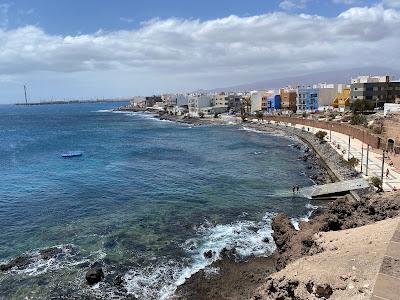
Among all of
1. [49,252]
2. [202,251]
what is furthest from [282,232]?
[49,252]

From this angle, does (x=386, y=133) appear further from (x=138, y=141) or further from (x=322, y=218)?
(x=138, y=141)

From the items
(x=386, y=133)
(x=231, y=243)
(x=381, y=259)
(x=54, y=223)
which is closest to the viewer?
(x=381, y=259)

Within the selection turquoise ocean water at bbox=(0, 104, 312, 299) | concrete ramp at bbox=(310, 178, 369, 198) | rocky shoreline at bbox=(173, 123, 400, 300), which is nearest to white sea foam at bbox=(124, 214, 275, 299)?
turquoise ocean water at bbox=(0, 104, 312, 299)

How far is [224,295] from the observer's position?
21156mm

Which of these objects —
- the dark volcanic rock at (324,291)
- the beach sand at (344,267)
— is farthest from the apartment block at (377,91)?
the dark volcanic rock at (324,291)

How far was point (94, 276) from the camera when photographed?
896 inches

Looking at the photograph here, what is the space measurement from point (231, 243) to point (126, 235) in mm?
7672

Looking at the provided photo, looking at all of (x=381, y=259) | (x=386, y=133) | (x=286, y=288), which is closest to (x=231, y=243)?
(x=286, y=288)

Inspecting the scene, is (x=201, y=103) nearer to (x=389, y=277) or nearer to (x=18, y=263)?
(x=18, y=263)

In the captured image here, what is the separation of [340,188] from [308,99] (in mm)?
91652

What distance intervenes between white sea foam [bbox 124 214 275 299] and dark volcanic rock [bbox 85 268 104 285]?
1.45 metres

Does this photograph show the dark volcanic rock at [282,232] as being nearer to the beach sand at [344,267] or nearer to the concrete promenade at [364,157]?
the beach sand at [344,267]

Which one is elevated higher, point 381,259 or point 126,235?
point 381,259

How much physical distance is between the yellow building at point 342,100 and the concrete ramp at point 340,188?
3014 inches
